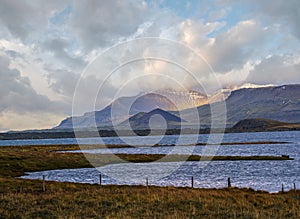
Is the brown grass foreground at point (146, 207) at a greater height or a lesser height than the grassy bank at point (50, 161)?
lesser

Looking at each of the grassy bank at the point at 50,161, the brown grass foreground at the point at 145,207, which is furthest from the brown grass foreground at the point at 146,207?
the grassy bank at the point at 50,161

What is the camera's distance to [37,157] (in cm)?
9725

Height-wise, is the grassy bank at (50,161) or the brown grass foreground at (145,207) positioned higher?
the grassy bank at (50,161)

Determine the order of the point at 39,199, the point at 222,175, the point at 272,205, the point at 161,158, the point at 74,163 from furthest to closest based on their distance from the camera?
the point at 161,158 → the point at 74,163 → the point at 222,175 → the point at 39,199 → the point at 272,205

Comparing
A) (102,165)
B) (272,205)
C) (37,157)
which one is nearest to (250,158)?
(102,165)

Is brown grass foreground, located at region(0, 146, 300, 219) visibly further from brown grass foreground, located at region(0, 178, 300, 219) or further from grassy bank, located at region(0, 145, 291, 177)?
grassy bank, located at region(0, 145, 291, 177)

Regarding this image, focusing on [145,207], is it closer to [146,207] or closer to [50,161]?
[146,207]

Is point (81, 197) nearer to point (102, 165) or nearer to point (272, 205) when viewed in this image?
point (272, 205)

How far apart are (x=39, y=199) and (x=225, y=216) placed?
16621 mm

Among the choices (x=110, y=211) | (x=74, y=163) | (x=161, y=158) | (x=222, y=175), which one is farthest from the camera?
(x=161, y=158)

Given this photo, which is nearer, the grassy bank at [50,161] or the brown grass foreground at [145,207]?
the brown grass foreground at [145,207]

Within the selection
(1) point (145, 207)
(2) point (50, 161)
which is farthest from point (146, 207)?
(2) point (50, 161)

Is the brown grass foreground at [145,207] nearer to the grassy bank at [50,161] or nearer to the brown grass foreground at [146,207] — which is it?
the brown grass foreground at [146,207]

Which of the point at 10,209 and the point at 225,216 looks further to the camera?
the point at 10,209
